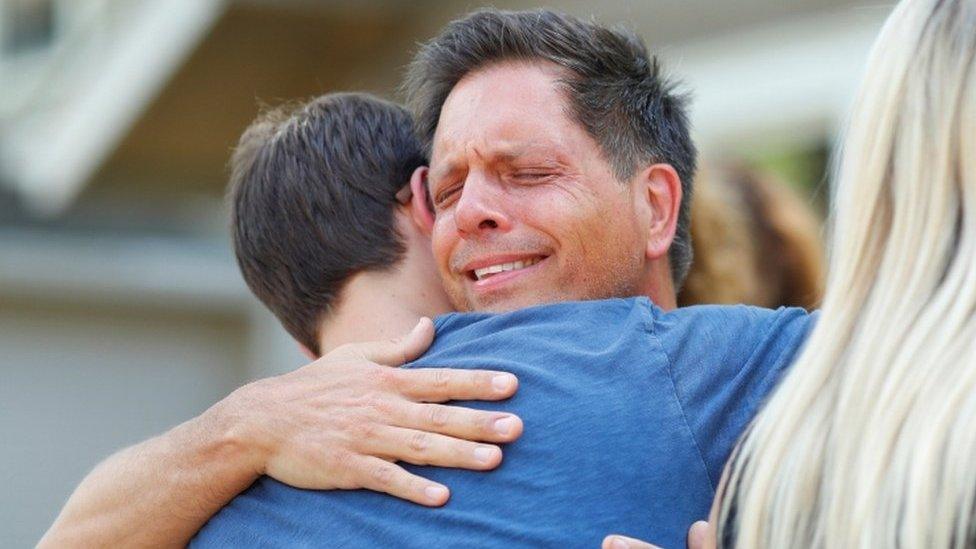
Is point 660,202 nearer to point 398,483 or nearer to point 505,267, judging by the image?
point 505,267

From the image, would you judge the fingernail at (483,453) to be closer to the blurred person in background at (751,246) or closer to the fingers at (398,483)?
the fingers at (398,483)

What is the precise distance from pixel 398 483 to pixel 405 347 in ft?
1.01

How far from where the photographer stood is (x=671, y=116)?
325 cm

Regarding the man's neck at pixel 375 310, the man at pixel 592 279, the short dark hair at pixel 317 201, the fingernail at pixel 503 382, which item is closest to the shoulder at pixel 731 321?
the man at pixel 592 279

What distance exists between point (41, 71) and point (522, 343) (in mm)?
10116

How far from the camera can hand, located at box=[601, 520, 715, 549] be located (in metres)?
2.22

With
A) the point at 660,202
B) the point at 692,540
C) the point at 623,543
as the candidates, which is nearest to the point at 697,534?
the point at 692,540

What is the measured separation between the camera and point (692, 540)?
243cm

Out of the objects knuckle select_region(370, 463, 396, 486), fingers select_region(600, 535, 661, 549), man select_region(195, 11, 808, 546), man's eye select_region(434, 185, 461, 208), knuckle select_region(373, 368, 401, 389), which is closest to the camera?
fingers select_region(600, 535, 661, 549)

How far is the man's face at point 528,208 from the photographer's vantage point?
2916 millimetres

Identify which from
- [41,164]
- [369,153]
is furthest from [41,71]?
[369,153]

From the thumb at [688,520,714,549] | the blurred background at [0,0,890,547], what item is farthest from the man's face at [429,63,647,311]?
the blurred background at [0,0,890,547]

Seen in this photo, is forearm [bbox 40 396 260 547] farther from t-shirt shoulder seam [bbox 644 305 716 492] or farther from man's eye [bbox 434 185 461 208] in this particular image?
t-shirt shoulder seam [bbox 644 305 716 492]

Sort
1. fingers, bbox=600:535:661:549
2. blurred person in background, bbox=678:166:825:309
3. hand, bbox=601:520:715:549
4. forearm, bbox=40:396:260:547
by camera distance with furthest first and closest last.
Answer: blurred person in background, bbox=678:166:825:309
forearm, bbox=40:396:260:547
fingers, bbox=600:535:661:549
hand, bbox=601:520:715:549
